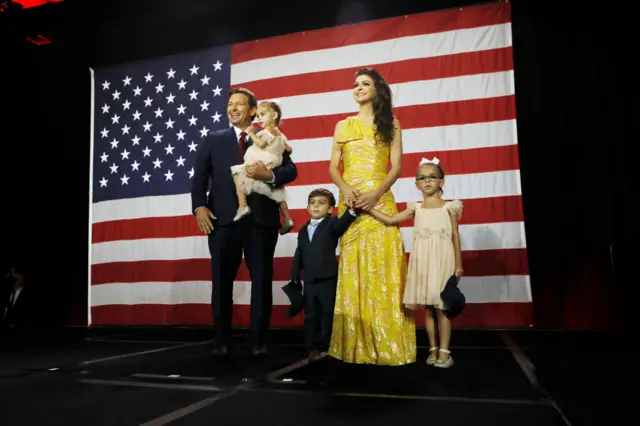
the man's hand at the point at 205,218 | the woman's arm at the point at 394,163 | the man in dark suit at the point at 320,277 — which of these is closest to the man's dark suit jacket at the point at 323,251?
the man in dark suit at the point at 320,277

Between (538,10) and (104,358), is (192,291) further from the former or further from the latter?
(538,10)

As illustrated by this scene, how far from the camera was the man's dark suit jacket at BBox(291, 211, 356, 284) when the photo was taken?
2154 millimetres

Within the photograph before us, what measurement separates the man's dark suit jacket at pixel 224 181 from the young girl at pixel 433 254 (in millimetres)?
540

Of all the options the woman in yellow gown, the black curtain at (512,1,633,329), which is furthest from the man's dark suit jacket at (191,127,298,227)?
the black curtain at (512,1,633,329)

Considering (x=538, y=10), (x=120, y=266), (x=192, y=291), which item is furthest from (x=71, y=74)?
(x=538, y=10)

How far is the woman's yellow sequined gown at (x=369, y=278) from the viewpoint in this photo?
206 cm

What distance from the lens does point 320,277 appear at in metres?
2.16

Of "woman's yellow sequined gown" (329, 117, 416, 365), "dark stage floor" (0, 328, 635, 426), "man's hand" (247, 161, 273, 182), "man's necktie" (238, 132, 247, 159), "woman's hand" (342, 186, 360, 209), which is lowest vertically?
"dark stage floor" (0, 328, 635, 426)

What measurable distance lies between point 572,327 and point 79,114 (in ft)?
16.0

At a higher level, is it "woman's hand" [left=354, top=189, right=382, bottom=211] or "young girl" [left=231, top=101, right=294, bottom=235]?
"young girl" [left=231, top=101, right=294, bottom=235]

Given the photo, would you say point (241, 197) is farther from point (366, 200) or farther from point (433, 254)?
point (433, 254)

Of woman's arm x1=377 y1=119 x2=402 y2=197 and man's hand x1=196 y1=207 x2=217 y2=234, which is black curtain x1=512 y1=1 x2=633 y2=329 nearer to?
woman's arm x1=377 y1=119 x2=402 y2=197

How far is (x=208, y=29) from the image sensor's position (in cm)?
432

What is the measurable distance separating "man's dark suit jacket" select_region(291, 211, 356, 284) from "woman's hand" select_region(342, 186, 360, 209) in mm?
59
